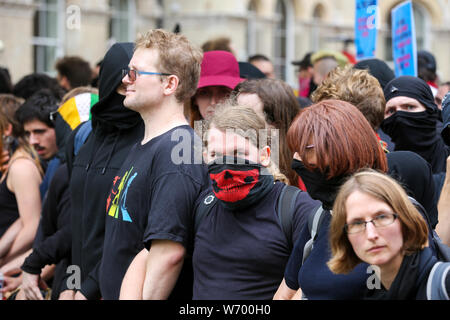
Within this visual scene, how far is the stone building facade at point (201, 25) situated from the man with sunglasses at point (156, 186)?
5.54 meters

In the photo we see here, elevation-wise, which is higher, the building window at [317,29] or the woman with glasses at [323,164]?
the building window at [317,29]

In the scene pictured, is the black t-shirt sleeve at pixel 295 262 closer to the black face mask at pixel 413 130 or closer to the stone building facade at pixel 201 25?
the black face mask at pixel 413 130

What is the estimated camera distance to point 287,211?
303 cm

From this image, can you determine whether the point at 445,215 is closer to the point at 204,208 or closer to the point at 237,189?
the point at 237,189

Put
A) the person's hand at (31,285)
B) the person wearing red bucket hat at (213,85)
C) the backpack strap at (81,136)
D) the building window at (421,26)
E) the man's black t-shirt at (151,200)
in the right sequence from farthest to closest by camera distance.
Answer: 1. the building window at (421,26)
2. the person wearing red bucket hat at (213,85)
3. the person's hand at (31,285)
4. the backpack strap at (81,136)
5. the man's black t-shirt at (151,200)

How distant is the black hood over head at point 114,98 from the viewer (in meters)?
4.00

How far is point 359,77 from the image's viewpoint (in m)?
3.81

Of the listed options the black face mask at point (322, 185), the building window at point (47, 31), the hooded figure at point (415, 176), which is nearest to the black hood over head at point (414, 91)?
the hooded figure at point (415, 176)

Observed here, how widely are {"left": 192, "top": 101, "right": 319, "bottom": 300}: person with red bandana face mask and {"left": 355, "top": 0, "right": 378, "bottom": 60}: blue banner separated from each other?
300 cm

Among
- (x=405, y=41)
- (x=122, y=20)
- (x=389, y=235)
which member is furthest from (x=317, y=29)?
(x=389, y=235)

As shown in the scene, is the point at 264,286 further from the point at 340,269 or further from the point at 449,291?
the point at 449,291

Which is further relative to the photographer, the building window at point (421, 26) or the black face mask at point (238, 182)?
the building window at point (421, 26)
